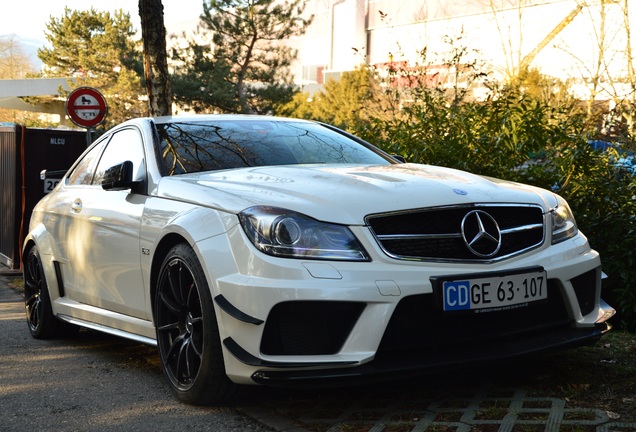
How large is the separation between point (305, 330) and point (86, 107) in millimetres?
10667

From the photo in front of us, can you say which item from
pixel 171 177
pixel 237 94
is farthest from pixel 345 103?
pixel 171 177

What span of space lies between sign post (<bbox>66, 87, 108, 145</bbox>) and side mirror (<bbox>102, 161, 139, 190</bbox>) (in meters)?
8.68

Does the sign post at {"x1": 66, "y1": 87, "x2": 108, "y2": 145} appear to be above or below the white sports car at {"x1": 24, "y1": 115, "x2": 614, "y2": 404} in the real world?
above

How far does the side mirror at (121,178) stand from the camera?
500cm

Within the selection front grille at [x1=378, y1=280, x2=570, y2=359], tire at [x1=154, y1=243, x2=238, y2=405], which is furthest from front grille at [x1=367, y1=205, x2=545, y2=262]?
tire at [x1=154, y1=243, x2=238, y2=405]

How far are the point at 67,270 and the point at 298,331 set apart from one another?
275cm

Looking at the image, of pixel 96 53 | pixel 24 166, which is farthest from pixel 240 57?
pixel 24 166

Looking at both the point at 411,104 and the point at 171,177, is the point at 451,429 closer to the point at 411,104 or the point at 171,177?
the point at 171,177

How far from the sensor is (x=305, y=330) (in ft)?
12.4

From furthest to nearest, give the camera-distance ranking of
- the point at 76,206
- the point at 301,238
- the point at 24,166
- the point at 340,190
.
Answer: the point at 24,166 → the point at 76,206 → the point at 340,190 → the point at 301,238

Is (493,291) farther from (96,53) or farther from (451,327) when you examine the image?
(96,53)

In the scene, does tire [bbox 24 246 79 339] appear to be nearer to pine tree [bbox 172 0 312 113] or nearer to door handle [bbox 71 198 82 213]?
door handle [bbox 71 198 82 213]

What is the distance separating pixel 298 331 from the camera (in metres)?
3.77

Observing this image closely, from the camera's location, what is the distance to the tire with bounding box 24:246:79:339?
21.2 feet
